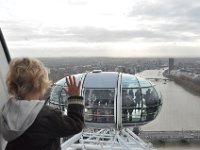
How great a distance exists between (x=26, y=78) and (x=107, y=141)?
10.3 feet

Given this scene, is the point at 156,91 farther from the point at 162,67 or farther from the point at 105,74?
the point at 162,67

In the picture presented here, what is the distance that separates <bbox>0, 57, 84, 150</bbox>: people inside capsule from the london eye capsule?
284 cm

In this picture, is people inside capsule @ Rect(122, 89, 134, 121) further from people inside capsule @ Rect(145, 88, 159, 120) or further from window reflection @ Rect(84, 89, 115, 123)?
people inside capsule @ Rect(145, 88, 159, 120)

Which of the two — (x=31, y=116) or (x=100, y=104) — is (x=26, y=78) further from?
(x=100, y=104)

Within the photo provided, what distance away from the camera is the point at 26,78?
133cm

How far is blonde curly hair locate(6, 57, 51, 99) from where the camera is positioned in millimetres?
1330

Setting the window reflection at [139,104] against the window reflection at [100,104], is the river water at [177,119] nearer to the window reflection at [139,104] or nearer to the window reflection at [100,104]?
the window reflection at [139,104]

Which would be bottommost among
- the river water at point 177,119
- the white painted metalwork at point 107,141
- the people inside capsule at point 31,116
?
the river water at point 177,119

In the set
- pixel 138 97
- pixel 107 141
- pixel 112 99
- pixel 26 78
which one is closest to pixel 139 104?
pixel 138 97

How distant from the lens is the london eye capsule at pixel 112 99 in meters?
4.23

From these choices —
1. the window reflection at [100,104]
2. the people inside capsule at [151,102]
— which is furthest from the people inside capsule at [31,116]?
the people inside capsule at [151,102]

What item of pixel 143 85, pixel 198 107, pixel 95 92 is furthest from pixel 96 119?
pixel 198 107

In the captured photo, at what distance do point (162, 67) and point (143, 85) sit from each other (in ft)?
216

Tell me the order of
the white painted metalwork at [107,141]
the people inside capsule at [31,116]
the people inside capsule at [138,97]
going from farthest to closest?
the people inside capsule at [138,97] → the white painted metalwork at [107,141] → the people inside capsule at [31,116]
